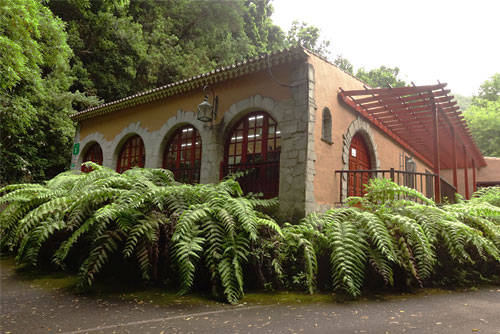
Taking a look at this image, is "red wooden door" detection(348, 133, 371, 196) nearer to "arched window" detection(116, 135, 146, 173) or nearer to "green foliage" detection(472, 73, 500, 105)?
"arched window" detection(116, 135, 146, 173)

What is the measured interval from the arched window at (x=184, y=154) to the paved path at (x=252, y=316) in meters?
5.32

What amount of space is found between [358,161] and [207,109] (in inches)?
169

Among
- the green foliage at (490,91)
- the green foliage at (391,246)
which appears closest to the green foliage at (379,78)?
the green foliage at (490,91)

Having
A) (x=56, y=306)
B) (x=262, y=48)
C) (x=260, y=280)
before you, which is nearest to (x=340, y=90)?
(x=260, y=280)

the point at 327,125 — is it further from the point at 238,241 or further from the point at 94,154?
the point at 94,154

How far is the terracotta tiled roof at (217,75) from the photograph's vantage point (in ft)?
21.5

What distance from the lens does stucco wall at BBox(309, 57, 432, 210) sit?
22.5ft

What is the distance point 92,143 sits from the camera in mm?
12055

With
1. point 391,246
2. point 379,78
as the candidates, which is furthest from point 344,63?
point 391,246

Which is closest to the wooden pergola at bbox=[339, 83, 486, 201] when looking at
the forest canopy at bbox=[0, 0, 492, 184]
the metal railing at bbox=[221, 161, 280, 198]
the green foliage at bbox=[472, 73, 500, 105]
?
the forest canopy at bbox=[0, 0, 492, 184]

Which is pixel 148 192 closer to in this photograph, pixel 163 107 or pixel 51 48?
pixel 163 107

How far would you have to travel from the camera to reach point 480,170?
16.9m

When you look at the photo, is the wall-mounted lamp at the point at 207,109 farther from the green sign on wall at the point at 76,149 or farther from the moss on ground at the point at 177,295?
the green sign on wall at the point at 76,149

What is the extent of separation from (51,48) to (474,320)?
1275 cm
